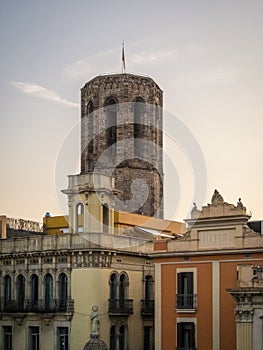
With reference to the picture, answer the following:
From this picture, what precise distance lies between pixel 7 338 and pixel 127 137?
18.9 meters

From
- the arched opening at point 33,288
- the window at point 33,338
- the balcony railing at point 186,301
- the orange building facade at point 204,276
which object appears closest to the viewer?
the orange building facade at point 204,276

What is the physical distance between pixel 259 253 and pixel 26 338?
56.2 feet

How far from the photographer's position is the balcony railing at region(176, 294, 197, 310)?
4722cm

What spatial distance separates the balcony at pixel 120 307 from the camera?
174ft

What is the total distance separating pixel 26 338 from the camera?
54719 mm

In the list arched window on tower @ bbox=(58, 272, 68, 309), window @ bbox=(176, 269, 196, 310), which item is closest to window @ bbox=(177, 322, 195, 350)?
window @ bbox=(176, 269, 196, 310)

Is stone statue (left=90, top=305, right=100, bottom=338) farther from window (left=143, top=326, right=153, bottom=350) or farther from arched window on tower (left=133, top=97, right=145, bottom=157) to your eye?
arched window on tower (left=133, top=97, right=145, bottom=157)

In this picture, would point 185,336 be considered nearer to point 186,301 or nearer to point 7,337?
point 186,301

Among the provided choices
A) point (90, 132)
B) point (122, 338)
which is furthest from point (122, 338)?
point (90, 132)

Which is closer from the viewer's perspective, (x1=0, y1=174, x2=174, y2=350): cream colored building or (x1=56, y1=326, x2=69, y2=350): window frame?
(x1=0, y1=174, x2=174, y2=350): cream colored building

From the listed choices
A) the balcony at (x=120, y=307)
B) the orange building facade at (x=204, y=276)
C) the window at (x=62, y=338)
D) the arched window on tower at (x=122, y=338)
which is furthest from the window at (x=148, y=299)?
the orange building facade at (x=204, y=276)

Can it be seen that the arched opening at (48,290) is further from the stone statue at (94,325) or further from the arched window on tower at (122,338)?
the stone statue at (94,325)

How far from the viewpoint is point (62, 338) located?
2100 inches

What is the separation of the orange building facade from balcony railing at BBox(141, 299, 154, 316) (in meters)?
6.61
